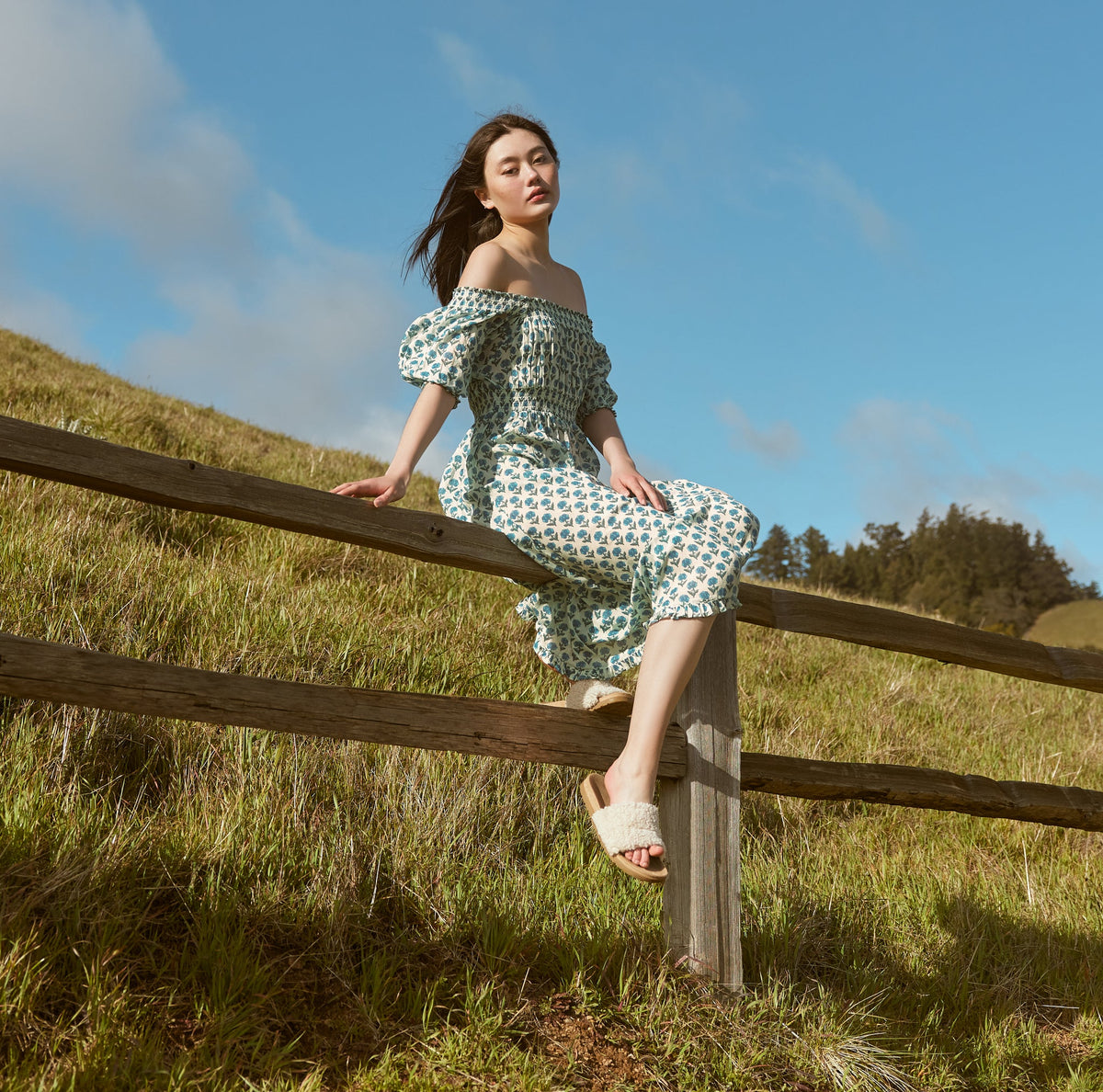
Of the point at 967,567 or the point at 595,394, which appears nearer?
the point at 595,394

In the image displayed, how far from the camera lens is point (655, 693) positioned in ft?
8.45

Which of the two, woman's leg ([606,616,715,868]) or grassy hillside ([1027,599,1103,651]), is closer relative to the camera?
woman's leg ([606,616,715,868])

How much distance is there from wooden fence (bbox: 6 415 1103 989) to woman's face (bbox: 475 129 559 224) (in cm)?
122

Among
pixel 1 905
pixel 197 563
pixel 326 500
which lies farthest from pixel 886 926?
pixel 197 563

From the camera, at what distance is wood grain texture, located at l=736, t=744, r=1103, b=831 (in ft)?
9.83

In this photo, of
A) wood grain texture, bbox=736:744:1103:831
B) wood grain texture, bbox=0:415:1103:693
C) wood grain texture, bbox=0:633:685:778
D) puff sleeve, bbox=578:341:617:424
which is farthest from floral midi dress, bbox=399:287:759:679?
wood grain texture, bbox=736:744:1103:831

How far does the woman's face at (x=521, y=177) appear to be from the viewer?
3.18 metres

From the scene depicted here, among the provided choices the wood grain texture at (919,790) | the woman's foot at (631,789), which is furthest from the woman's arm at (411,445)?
the wood grain texture at (919,790)

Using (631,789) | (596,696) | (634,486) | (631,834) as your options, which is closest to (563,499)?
(634,486)

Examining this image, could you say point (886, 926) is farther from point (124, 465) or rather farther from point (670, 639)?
point (124, 465)

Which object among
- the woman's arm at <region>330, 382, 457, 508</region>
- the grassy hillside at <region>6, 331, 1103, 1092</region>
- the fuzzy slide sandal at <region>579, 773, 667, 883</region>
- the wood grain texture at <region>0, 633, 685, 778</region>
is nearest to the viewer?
the wood grain texture at <region>0, 633, 685, 778</region>

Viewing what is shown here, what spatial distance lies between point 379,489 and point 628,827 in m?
1.11

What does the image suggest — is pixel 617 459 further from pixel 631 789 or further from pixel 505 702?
pixel 631 789

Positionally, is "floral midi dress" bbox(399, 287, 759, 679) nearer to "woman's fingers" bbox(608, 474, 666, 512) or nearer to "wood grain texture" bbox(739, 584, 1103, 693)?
"woman's fingers" bbox(608, 474, 666, 512)
